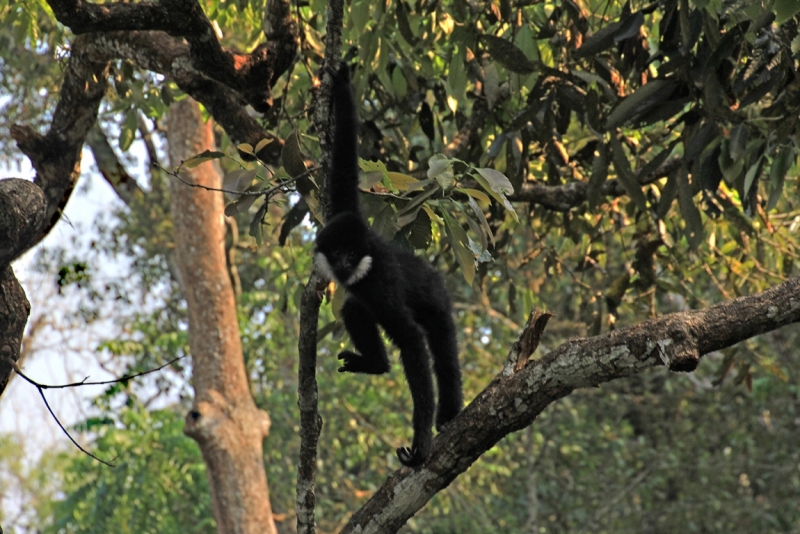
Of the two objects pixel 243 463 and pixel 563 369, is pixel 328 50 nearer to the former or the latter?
pixel 563 369

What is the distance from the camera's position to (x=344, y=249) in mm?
3158

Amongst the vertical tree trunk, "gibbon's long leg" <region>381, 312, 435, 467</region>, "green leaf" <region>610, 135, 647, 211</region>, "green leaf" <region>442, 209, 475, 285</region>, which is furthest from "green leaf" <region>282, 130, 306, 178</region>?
the vertical tree trunk

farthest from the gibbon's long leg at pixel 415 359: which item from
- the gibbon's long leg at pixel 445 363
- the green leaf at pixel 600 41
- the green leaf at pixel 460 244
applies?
the green leaf at pixel 600 41

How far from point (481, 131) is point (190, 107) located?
3428 millimetres

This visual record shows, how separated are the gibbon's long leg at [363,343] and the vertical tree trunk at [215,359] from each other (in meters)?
2.95

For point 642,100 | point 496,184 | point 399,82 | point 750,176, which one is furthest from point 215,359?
point 496,184

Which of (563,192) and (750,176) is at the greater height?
(563,192)

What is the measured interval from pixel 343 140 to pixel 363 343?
1040 millimetres

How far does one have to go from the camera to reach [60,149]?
173 inches

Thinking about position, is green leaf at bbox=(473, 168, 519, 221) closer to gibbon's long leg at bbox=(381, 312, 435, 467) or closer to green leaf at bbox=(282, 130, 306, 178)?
green leaf at bbox=(282, 130, 306, 178)

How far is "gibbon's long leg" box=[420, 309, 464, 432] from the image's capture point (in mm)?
3729

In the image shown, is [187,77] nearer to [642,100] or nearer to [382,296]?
[382,296]

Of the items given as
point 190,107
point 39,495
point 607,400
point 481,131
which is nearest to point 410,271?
point 481,131

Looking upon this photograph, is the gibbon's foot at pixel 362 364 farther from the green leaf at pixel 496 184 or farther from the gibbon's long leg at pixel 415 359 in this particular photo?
the green leaf at pixel 496 184
